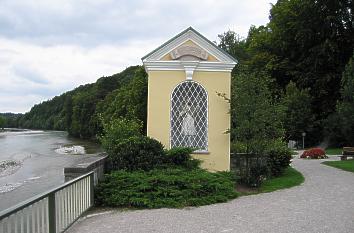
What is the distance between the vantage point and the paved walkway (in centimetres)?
812

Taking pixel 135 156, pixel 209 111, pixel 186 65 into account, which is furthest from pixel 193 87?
pixel 135 156

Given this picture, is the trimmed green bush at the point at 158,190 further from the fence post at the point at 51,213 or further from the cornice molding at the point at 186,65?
the cornice molding at the point at 186,65

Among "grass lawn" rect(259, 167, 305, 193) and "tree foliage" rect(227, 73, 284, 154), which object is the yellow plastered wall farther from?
"grass lawn" rect(259, 167, 305, 193)

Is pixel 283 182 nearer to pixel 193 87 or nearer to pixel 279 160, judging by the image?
pixel 279 160

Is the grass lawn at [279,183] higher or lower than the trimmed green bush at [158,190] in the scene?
lower

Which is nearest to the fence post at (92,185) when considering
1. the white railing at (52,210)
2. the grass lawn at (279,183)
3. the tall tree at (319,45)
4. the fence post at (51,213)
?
the white railing at (52,210)

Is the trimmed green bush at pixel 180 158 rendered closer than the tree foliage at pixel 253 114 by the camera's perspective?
Yes

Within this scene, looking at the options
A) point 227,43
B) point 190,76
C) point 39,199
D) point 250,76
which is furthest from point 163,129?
point 227,43

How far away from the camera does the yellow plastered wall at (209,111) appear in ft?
45.4

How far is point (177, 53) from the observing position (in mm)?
13820

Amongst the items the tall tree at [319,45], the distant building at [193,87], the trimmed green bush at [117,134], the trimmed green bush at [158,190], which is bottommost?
the trimmed green bush at [158,190]

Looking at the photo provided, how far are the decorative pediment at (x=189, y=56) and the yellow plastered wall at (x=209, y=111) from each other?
0.62ft

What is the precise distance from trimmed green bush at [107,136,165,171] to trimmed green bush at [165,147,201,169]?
0.80 ft

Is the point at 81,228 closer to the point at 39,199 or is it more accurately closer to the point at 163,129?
the point at 39,199
